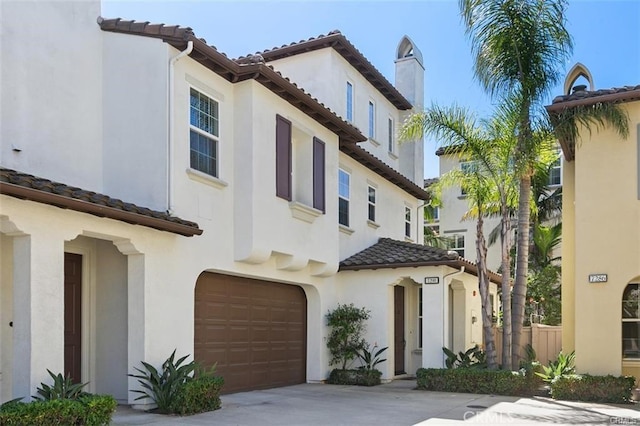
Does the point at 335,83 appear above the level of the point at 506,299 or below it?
above

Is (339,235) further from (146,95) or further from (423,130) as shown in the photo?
(146,95)

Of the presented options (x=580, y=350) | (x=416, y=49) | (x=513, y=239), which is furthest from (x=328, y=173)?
(x=513, y=239)

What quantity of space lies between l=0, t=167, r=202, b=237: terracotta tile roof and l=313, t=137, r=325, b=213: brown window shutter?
15.3 feet

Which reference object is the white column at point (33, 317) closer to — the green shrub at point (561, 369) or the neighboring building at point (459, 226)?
the green shrub at point (561, 369)

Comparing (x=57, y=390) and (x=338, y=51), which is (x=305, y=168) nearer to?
(x=338, y=51)

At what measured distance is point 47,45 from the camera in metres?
10.6

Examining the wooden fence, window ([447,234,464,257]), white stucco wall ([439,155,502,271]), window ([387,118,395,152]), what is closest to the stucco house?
the wooden fence

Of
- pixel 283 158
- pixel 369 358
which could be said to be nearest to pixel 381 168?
pixel 369 358

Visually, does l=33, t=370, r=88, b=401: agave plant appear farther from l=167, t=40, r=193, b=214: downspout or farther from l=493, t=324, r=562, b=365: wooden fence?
l=493, t=324, r=562, b=365: wooden fence

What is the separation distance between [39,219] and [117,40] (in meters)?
4.51

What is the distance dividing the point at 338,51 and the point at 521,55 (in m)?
6.16

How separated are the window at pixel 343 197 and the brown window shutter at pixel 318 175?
2087mm

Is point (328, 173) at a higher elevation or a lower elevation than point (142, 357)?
higher

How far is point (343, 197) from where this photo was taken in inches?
702
